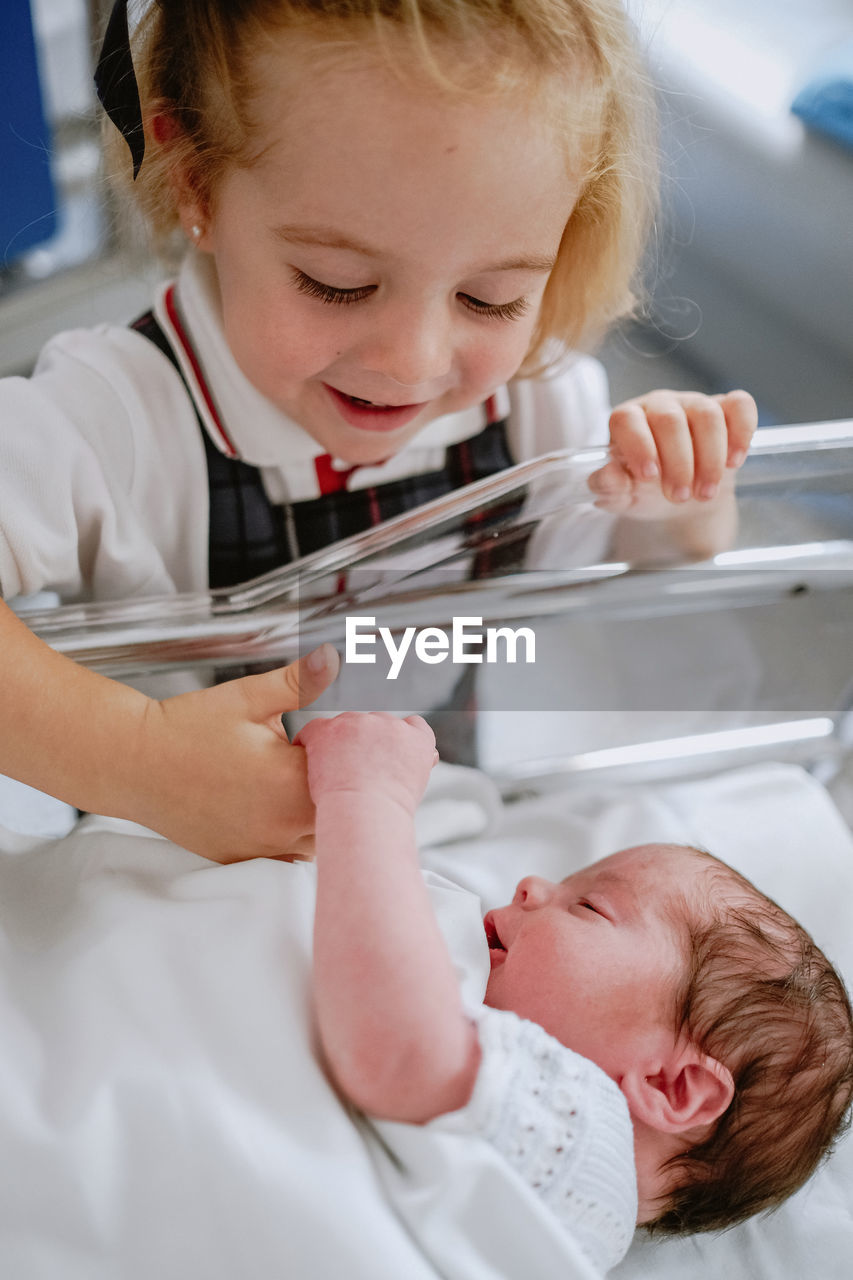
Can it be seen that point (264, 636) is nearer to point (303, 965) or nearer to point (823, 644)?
point (303, 965)

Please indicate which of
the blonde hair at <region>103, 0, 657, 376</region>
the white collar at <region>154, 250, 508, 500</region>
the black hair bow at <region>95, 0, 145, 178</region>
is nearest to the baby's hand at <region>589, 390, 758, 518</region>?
the blonde hair at <region>103, 0, 657, 376</region>

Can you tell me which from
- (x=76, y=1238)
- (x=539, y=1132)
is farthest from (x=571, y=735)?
(x=76, y=1238)

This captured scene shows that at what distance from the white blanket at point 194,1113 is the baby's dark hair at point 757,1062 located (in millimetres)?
91

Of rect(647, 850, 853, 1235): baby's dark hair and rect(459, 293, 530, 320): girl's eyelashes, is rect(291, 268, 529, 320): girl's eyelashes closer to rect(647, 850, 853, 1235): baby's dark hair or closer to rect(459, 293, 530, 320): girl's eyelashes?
rect(459, 293, 530, 320): girl's eyelashes

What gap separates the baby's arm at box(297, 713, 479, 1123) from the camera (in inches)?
22.1

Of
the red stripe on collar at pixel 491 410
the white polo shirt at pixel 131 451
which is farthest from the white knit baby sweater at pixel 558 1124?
the red stripe on collar at pixel 491 410

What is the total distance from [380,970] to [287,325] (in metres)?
0.37

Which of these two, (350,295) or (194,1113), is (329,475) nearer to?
(350,295)

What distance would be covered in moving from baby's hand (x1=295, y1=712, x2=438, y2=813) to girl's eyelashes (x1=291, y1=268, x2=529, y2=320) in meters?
0.23

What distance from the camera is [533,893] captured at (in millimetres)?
730

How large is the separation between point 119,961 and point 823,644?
81cm

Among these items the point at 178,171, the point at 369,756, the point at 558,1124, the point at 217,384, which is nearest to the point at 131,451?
the point at 217,384

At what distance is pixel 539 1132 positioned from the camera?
1.88ft

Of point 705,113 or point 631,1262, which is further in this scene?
point 705,113
